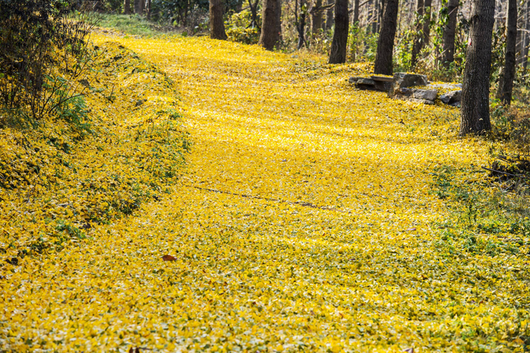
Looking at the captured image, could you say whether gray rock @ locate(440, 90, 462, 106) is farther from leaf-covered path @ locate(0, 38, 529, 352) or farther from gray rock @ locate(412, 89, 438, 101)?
leaf-covered path @ locate(0, 38, 529, 352)

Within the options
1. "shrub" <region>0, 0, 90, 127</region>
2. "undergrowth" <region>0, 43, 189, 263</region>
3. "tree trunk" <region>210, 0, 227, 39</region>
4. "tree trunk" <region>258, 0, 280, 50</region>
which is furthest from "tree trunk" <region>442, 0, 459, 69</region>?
"shrub" <region>0, 0, 90, 127</region>

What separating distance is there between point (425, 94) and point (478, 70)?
3.24m

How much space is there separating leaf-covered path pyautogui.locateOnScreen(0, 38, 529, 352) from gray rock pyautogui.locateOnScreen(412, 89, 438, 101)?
3483 millimetres

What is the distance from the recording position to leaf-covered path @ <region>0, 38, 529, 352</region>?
10.9 ft

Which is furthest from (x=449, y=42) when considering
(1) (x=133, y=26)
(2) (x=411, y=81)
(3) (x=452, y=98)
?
(1) (x=133, y=26)

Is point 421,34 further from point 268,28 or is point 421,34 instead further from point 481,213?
point 481,213

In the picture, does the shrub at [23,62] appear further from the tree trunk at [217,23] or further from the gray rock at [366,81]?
the tree trunk at [217,23]

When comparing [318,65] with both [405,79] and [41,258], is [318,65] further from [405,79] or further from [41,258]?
[41,258]

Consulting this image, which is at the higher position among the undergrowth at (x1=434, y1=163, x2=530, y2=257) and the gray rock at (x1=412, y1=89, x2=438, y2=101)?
the gray rock at (x1=412, y1=89, x2=438, y2=101)

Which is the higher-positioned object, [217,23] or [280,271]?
[217,23]

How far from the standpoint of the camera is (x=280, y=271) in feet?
15.3

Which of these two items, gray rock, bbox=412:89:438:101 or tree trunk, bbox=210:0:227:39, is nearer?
gray rock, bbox=412:89:438:101

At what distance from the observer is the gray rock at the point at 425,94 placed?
42.4ft

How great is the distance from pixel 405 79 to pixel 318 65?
454 cm
